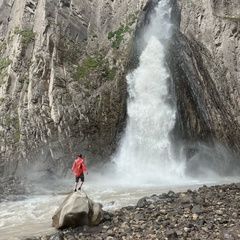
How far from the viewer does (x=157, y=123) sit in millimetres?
27797

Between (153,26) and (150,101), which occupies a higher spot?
(153,26)

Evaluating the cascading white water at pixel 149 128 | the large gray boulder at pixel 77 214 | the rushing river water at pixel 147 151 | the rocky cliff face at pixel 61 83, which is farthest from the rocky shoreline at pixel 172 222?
the rocky cliff face at pixel 61 83

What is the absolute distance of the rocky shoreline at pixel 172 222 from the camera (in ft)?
29.1

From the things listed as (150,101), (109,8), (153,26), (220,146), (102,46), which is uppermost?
(109,8)

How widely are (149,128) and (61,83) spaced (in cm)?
869

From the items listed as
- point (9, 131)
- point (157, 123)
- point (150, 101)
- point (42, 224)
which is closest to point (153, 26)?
point (150, 101)

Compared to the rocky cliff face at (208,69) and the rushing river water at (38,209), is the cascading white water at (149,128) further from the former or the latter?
the rushing river water at (38,209)

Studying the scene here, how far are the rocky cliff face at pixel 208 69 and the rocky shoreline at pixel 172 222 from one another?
16.2m

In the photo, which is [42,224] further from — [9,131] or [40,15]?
[40,15]

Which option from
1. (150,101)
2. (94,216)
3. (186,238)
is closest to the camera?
(186,238)

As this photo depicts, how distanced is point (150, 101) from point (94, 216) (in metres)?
19.5

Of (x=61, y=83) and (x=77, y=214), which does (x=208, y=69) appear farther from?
(x=77, y=214)

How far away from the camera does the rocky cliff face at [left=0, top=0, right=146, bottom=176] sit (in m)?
26.4

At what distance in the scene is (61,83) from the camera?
28.6 metres
